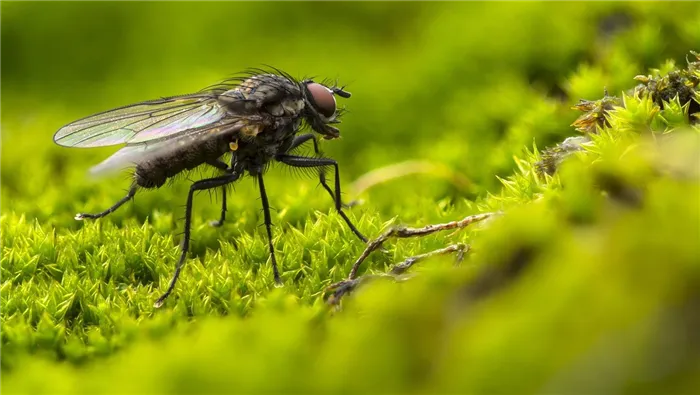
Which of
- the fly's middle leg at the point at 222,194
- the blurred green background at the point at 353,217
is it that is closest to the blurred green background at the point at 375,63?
the blurred green background at the point at 353,217

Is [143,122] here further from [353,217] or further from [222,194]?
[353,217]

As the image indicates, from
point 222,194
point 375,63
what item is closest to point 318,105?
point 222,194

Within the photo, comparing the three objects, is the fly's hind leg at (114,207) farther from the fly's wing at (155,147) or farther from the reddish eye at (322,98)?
the reddish eye at (322,98)

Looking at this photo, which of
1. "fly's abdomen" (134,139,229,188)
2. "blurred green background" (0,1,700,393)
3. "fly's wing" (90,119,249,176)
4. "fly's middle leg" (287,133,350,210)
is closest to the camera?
"blurred green background" (0,1,700,393)

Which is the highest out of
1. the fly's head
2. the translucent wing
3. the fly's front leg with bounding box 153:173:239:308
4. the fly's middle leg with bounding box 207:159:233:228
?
the translucent wing

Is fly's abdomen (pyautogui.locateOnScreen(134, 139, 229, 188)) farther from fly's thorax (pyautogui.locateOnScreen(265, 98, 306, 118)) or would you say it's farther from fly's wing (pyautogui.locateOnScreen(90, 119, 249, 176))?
fly's thorax (pyautogui.locateOnScreen(265, 98, 306, 118))

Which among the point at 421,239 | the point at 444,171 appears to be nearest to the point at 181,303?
the point at 421,239

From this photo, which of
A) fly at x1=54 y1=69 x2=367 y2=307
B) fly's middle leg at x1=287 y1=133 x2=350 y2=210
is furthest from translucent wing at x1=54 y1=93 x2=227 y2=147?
fly's middle leg at x1=287 y1=133 x2=350 y2=210
